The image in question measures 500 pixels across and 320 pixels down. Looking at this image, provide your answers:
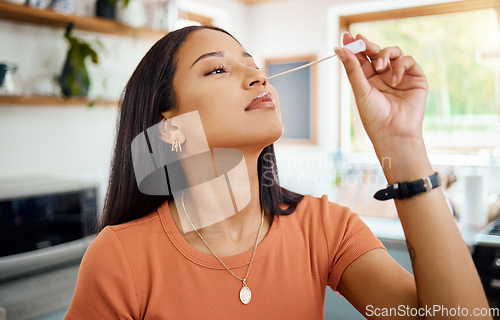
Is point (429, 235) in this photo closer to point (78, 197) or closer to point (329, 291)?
Result: point (329, 291)

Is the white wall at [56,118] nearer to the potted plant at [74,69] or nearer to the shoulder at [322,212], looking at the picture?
the potted plant at [74,69]

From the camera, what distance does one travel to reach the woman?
0.81 metres

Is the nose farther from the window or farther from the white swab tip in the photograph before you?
the window

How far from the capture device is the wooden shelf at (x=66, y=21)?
6.97 feet

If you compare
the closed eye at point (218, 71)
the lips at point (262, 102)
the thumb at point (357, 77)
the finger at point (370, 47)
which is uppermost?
the finger at point (370, 47)

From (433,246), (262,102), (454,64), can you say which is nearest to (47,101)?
(262,102)

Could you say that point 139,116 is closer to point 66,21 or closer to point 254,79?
point 254,79

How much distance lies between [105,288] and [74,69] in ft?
5.85

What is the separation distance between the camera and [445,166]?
3031 mm

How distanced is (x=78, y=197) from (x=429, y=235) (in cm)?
176

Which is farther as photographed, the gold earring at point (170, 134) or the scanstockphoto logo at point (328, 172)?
the scanstockphoto logo at point (328, 172)

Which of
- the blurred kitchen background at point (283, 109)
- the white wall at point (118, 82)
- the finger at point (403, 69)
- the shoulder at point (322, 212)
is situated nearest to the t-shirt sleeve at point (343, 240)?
the shoulder at point (322, 212)

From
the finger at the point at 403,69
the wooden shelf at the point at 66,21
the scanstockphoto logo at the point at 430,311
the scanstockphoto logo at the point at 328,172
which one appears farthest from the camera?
the scanstockphoto logo at the point at 328,172

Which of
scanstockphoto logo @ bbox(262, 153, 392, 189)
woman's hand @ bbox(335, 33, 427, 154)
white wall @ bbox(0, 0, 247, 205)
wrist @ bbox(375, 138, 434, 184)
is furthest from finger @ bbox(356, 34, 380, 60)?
scanstockphoto logo @ bbox(262, 153, 392, 189)
